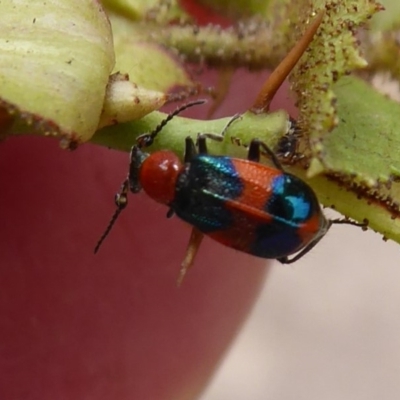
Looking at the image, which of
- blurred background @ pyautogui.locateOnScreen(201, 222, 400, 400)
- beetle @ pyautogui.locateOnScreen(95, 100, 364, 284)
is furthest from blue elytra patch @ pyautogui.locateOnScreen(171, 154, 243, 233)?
blurred background @ pyautogui.locateOnScreen(201, 222, 400, 400)

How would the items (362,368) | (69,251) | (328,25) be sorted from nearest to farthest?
(328,25) → (69,251) → (362,368)

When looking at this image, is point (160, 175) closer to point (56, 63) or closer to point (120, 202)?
point (120, 202)

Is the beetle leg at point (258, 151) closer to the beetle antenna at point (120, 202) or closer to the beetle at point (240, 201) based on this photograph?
the beetle at point (240, 201)

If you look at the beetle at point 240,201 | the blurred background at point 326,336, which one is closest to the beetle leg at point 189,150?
the beetle at point 240,201

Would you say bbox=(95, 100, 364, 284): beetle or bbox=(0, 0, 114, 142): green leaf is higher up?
bbox=(0, 0, 114, 142): green leaf

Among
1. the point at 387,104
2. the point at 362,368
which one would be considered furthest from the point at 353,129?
the point at 362,368

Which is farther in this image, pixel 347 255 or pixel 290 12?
pixel 347 255

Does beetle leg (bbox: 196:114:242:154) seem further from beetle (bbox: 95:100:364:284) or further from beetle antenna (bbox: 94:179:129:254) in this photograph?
beetle antenna (bbox: 94:179:129:254)

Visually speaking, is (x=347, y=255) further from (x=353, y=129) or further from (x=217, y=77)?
(x=353, y=129)
